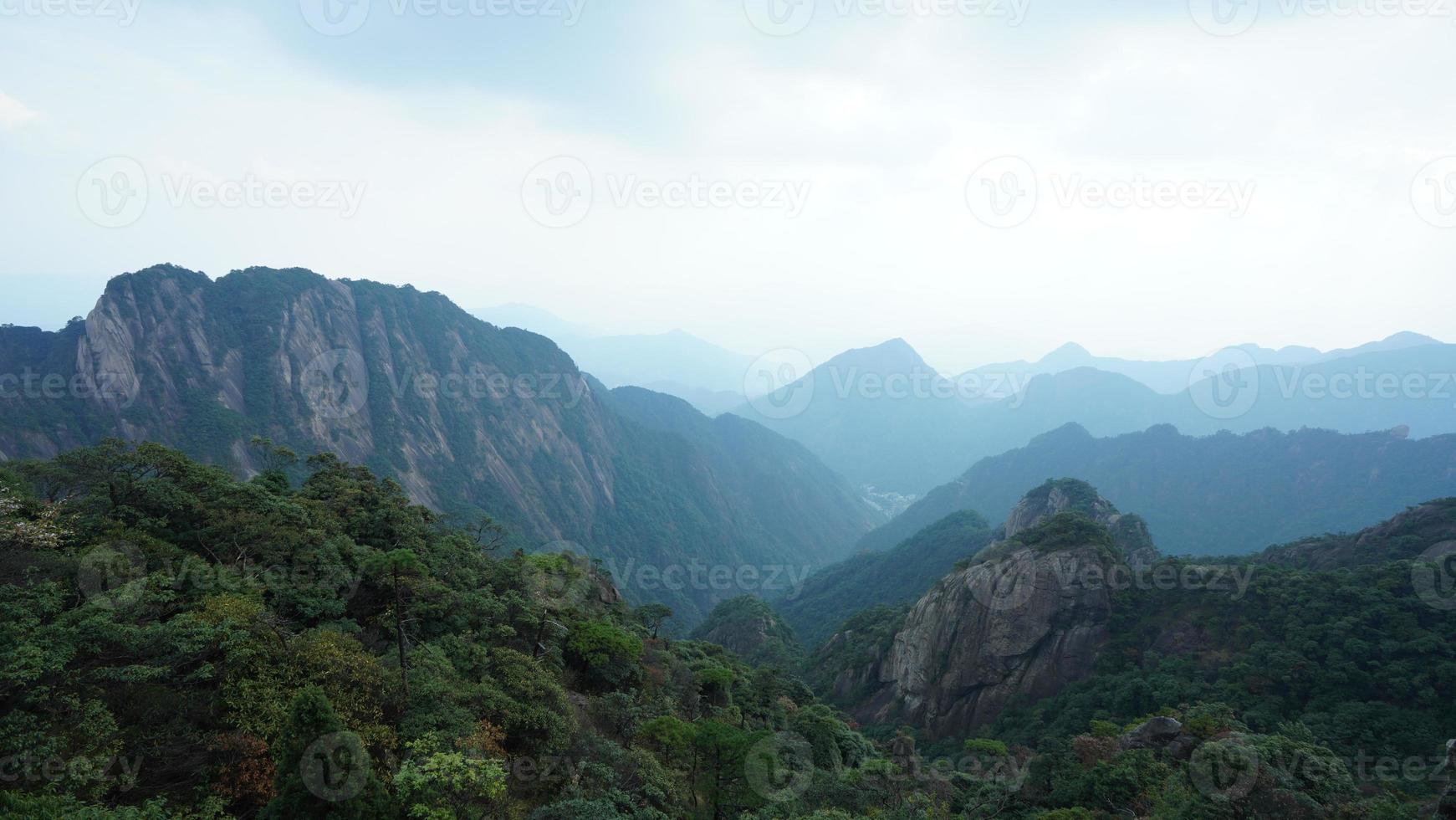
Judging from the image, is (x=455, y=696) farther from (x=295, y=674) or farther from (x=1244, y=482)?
(x=1244, y=482)

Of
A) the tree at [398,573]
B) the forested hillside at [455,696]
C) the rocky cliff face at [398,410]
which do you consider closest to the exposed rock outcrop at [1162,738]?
the forested hillside at [455,696]

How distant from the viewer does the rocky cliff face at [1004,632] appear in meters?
47.6

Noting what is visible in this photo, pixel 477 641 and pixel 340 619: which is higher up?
pixel 340 619

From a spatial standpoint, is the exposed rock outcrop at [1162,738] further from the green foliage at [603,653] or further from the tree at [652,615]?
the tree at [652,615]

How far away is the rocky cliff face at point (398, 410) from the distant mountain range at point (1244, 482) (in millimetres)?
59576

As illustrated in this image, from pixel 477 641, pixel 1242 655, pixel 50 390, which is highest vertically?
pixel 50 390

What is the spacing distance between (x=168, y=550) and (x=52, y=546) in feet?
8.74

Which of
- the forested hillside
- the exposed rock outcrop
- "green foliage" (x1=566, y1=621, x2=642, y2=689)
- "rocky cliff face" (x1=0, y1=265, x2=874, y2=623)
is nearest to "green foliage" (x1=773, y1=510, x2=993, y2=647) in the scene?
"rocky cliff face" (x1=0, y1=265, x2=874, y2=623)

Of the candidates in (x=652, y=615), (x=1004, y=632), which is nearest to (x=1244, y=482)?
(x=1004, y=632)

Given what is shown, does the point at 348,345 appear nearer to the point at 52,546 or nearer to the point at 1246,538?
the point at 52,546

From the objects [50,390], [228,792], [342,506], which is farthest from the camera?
[50,390]

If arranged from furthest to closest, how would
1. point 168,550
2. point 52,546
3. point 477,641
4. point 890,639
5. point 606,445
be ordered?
point 606,445
point 890,639
point 477,641
point 168,550
point 52,546

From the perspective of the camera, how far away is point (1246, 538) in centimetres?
10888

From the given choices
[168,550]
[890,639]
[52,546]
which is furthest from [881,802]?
[890,639]
